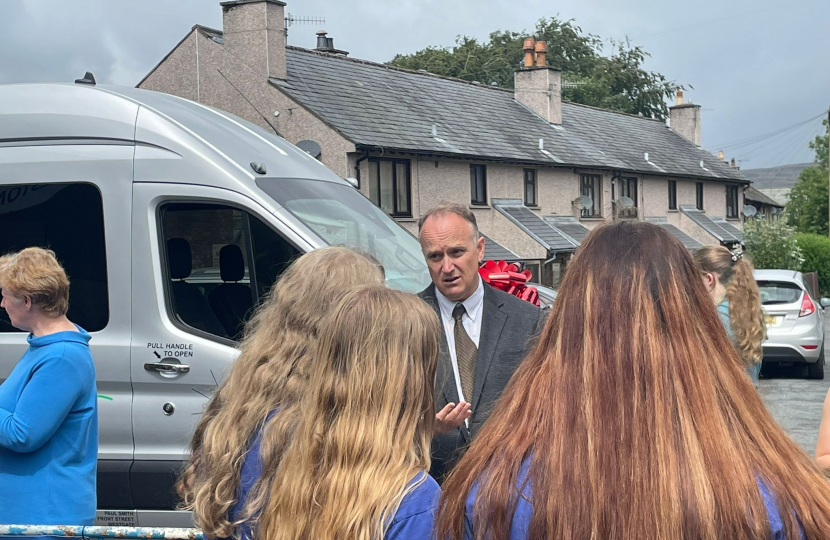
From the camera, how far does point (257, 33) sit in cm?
2423

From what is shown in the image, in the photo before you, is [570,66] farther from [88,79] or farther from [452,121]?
[88,79]

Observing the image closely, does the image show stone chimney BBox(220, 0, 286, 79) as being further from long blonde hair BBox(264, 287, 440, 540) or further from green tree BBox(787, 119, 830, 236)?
green tree BBox(787, 119, 830, 236)

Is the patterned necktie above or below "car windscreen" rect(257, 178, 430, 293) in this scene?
below

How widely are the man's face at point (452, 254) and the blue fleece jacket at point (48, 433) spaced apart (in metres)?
1.54

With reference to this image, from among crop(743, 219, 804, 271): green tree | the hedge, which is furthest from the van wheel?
the hedge

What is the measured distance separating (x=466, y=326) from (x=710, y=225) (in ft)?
129

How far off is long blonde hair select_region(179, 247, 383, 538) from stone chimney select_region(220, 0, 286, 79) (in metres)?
22.5

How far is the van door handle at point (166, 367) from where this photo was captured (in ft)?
17.1

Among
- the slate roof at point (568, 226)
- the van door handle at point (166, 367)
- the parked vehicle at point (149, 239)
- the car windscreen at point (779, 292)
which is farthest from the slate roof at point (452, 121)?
the van door handle at point (166, 367)

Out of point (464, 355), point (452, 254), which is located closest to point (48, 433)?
point (464, 355)

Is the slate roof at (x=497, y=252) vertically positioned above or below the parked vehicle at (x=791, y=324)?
above

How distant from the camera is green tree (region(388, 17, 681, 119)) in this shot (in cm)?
5984

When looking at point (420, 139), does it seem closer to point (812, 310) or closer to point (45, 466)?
point (812, 310)

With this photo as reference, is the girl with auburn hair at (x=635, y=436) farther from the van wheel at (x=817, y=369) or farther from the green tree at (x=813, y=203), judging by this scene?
the green tree at (x=813, y=203)
